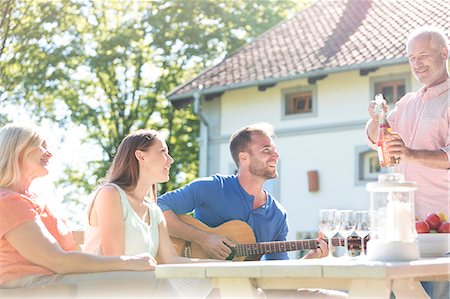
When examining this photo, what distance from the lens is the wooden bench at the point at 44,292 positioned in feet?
11.6

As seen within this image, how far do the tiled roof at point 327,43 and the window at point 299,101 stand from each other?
1.62ft

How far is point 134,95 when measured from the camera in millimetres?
26094

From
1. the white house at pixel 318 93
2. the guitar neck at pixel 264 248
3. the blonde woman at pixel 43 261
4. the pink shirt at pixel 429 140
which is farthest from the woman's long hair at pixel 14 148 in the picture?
the white house at pixel 318 93

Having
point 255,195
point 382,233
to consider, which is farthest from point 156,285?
point 255,195

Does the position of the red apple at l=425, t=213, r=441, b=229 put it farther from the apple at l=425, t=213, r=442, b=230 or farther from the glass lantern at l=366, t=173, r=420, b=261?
the glass lantern at l=366, t=173, r=420, b=261

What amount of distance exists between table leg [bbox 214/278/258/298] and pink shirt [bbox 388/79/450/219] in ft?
5.56

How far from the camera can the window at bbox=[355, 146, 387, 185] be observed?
61.7 feet

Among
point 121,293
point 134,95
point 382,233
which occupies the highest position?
point 134,95

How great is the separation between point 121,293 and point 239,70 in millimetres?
17931

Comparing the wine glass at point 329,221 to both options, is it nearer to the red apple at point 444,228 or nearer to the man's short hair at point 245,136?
the red apple at point 444,228

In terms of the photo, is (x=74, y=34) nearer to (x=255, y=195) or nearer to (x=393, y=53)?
(x=393, y=53)

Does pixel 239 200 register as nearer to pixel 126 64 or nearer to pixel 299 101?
pixel 299 101

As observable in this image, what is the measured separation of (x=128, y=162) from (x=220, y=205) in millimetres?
1000

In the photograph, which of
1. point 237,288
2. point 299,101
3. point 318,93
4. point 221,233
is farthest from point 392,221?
point 299,101
